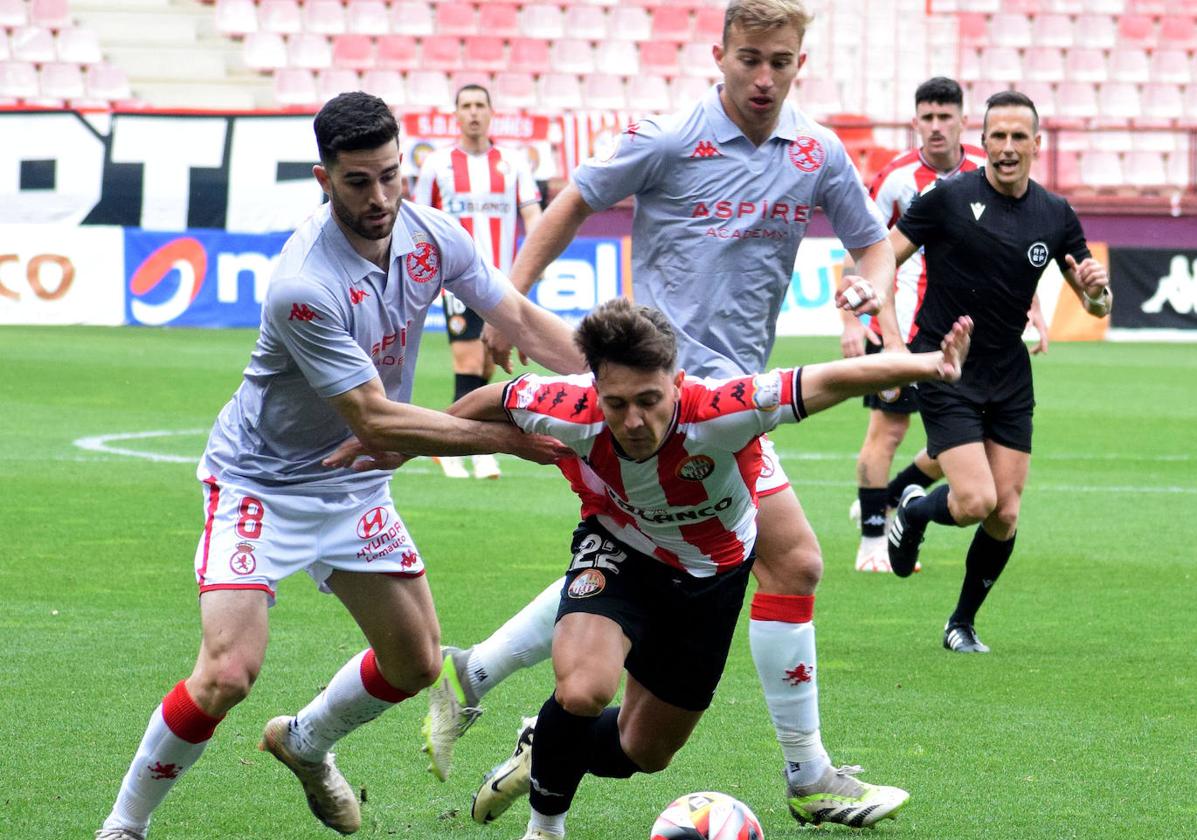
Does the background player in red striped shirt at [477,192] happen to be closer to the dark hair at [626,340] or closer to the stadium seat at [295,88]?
the dark hair at [626,340]

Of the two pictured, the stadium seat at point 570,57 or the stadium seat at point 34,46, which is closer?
the stadium seat at point 34,46

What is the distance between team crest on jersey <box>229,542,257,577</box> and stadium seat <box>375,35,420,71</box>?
73.2ft

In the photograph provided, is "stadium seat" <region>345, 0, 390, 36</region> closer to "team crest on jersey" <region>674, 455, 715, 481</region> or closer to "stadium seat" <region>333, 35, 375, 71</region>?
"stadium seat" <region>333, 35, 375, 71</region>

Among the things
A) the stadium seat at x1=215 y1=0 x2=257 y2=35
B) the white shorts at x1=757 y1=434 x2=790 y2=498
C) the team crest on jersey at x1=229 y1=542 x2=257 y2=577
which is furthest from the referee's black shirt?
the stadium seat at x1=215 y1=0 x2=257 y2=35

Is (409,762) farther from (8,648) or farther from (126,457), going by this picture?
(126,457)

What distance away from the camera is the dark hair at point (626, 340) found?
158 inches

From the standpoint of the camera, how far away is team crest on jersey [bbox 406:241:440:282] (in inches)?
177

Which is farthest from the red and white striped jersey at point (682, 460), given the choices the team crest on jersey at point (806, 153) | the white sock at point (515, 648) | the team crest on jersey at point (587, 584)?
the team crest on jersey at point (806, 153)

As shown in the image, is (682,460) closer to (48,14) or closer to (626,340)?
(626,340)

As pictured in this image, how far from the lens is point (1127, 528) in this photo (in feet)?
32.4

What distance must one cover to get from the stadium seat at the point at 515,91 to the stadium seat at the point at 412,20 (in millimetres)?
1399

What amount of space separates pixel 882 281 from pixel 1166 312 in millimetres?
19284

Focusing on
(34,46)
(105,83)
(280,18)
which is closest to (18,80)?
(34,46)

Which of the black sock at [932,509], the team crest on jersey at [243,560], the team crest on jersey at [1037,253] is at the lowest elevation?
the black sock at [932,509]
